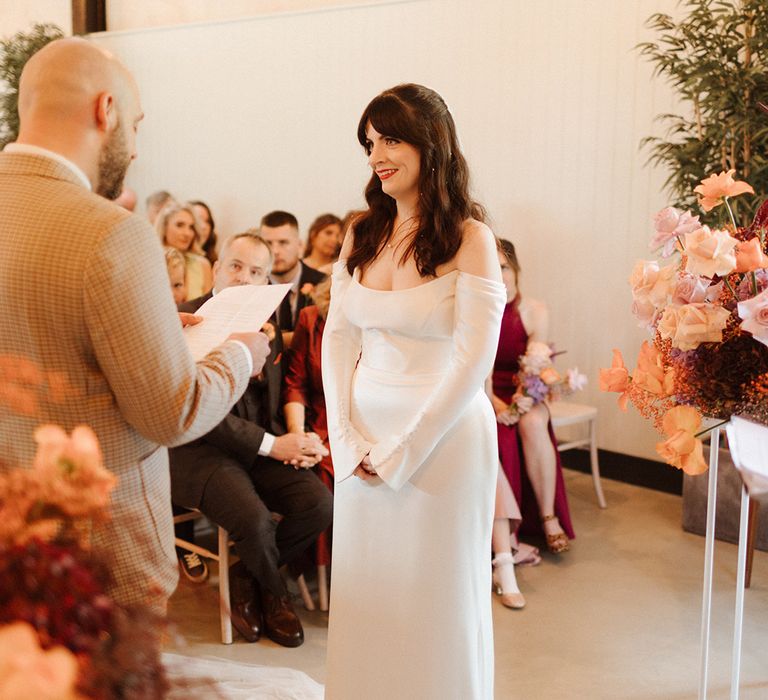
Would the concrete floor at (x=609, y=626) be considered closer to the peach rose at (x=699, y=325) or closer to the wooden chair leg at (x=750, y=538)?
the wooden chair leg at (x=750, y=538)

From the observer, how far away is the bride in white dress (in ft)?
7.82

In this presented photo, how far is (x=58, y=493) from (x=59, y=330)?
2.41 feet

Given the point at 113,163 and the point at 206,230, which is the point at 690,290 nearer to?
the point at 113,163

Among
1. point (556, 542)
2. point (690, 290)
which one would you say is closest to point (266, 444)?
point (556, 542)

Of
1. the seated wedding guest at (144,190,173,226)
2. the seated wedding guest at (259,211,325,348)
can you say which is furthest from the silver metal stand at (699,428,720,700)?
the seated wedding guest at (144,190,173,226)

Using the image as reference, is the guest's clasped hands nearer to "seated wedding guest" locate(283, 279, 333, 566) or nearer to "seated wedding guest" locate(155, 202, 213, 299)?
"seated wedding guest" locate(283, 279, 333, 566)

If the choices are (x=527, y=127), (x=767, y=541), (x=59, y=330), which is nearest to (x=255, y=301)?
(x=59, y=330)

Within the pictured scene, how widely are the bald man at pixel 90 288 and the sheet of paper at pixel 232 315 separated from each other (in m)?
0.22

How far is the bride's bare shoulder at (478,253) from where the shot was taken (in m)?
2.37

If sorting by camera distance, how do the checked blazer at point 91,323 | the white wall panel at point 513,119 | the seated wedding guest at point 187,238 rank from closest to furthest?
the checked blazer at point 91,323 → the white wall panel at point 513,119 → the seated wedding guest at point 187,238

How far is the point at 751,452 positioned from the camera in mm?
1564

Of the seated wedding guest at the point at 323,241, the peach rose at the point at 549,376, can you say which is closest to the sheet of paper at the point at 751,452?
the peach rose at the point at 549,376

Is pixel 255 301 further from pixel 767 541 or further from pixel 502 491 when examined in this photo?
pixel 767 541

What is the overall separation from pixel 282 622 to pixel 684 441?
6.42 feet
